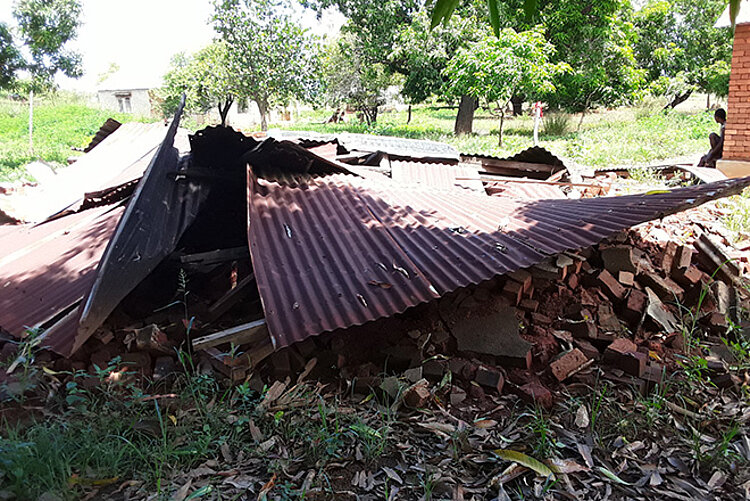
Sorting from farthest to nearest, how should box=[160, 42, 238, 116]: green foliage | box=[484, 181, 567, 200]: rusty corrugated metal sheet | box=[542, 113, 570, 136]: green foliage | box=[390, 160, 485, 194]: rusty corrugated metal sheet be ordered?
box=[160, 42, 238, 116]: green foliage → box=[542, 113, 570, 136]: green foliage → box=[390, 160, 485, 194]: rusty corrugated metal sheet → box=[484, 181, 567, 200]: rusty corrugated metal sheet

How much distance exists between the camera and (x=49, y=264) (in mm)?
3936

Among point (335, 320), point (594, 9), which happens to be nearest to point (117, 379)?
point (335, 320)

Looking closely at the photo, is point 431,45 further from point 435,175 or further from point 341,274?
point 341,274

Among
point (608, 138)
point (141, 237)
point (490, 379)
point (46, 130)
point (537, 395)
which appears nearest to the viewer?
point (537, 395)

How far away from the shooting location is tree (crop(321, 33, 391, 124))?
2431 centimetres

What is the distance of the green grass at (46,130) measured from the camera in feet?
51.0

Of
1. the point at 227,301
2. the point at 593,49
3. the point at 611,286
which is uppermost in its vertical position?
the point at 593,49

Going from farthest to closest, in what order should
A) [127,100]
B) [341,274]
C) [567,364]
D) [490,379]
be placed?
[127,100] → [341,274] → [567,364] → [490,379]

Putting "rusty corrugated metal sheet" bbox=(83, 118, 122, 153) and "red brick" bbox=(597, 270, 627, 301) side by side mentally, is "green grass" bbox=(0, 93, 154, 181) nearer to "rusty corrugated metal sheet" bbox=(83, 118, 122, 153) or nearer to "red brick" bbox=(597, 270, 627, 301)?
"rusty corrugated metal sheet" bbox=(83, 118, 122, 153)

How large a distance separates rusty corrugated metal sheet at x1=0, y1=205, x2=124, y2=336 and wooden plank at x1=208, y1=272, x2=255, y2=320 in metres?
0.84

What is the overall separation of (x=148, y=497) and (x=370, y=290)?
1533 millimetres

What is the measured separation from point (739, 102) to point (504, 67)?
272 inches

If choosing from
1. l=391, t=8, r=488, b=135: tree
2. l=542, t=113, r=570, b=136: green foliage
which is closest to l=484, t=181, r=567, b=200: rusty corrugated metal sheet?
l=391, t=8, r=488, b=135: tree

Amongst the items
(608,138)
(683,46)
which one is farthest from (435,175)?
(683,46)
